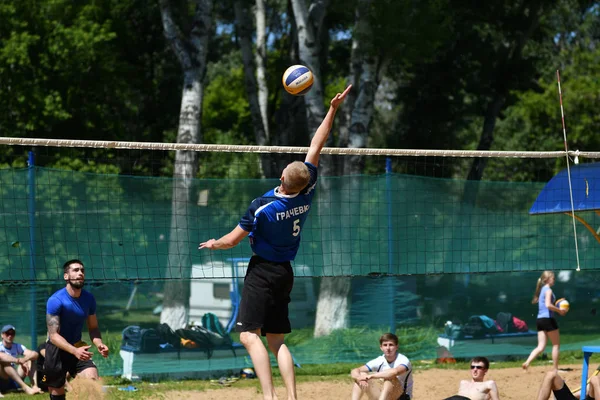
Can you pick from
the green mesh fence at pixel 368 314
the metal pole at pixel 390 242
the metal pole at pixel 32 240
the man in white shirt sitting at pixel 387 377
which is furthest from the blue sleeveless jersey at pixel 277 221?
the metal pole at pixel 390 242

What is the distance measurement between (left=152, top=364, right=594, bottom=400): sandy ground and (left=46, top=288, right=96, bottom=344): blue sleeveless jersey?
259 centimetres

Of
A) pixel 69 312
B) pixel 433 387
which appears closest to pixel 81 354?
pixel 69 312

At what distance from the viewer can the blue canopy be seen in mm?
8953

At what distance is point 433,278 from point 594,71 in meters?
22.1

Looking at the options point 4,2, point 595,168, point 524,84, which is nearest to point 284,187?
point 595,168

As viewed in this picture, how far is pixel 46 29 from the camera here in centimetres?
2250

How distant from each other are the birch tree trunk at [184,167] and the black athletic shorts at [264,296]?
4272 mm

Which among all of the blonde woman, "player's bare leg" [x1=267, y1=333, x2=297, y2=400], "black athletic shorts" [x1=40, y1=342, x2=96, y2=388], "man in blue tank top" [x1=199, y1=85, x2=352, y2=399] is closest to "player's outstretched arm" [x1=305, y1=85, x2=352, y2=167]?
"man in blue tank top" [x1=199, y1=85, x2=352, y2=399]

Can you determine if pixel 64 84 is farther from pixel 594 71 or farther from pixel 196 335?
pixel 594 71

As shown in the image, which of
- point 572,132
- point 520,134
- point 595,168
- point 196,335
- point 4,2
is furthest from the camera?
point 520,134

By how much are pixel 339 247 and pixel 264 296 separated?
193 inches

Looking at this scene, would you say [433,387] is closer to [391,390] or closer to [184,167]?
[391,390]

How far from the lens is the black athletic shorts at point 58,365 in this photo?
6.83 meters

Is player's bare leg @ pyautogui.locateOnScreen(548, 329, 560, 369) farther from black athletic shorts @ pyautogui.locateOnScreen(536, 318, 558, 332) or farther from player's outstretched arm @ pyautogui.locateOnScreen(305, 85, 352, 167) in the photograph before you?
player's outstretched arm @ pyautogui.locateOnScreen(305, 85, 352, 167)
